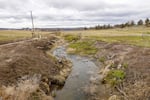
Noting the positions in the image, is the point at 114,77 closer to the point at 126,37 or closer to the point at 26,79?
the point at 26,79

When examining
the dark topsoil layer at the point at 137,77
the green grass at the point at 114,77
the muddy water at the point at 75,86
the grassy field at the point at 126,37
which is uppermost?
the grassy field at the point at 126,37

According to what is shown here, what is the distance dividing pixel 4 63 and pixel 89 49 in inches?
1146

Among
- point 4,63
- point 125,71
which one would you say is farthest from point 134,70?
point 4,63

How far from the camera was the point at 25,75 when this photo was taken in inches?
818

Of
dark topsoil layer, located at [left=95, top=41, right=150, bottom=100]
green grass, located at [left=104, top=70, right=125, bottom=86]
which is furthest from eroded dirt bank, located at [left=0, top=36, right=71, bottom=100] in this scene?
dark topsoil layer, located at [left=95, top=41, right=150, bottom=100]

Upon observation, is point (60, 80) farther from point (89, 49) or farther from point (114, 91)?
point (89, 49)

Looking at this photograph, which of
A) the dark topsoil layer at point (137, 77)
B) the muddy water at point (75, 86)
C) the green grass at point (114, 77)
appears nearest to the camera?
the dark topsoil layer at point (137, 77)

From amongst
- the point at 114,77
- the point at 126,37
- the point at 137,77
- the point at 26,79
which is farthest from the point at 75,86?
the point at 126,37

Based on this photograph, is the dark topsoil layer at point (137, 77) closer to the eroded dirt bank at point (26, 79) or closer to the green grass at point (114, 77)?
the green grass at point (114, 77)

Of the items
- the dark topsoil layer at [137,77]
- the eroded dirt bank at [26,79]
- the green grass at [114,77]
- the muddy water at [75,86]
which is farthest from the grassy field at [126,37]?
the eroded dirt bank at [26,79]

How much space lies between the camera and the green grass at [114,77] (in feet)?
71.0

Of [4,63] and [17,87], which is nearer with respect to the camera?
[17,87]

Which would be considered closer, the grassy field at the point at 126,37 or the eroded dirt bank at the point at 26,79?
the eroded dirt bank at the point at 26,79

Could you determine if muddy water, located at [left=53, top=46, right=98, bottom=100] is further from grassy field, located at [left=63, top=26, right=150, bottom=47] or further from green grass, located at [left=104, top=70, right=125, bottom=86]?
grassy field, located at [left=63, top=26, right=150, bottom=47]
